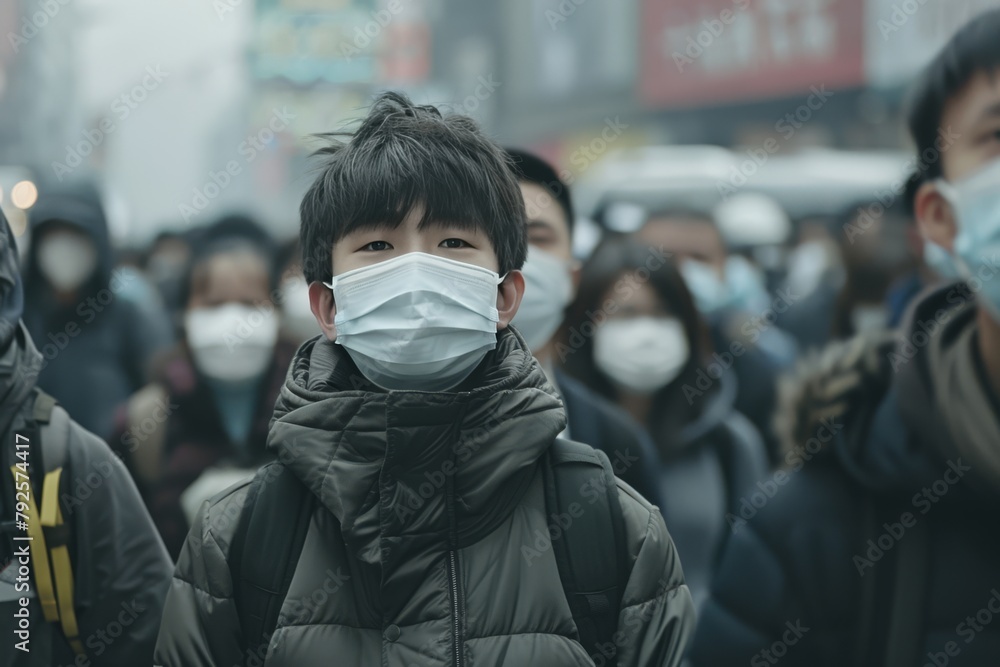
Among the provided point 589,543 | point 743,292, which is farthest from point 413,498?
point 743,292

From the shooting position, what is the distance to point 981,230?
280cm

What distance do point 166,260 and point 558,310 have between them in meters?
6.27

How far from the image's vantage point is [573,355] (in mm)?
4625

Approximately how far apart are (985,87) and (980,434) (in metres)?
0.75

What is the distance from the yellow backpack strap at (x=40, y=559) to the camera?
237 cm

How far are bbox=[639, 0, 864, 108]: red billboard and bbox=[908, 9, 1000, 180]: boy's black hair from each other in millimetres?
16039

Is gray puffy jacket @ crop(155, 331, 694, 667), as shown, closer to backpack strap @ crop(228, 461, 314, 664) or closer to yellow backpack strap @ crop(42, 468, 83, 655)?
backpack strap @ crop(228, 461, 314, 664)

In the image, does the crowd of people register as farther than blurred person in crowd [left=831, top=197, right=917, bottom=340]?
No

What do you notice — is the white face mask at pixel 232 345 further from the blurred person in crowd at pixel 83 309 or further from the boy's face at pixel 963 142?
the boy's face at pixel 963 142

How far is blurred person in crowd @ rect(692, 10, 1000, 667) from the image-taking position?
2.60m

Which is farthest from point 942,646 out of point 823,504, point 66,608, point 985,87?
point 66,608

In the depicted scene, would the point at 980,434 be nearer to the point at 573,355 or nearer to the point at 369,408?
the point at 369,408

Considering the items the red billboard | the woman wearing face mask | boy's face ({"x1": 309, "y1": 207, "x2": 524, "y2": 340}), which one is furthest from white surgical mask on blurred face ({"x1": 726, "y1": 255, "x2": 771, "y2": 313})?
the red billboard

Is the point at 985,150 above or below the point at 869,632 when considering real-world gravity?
above
